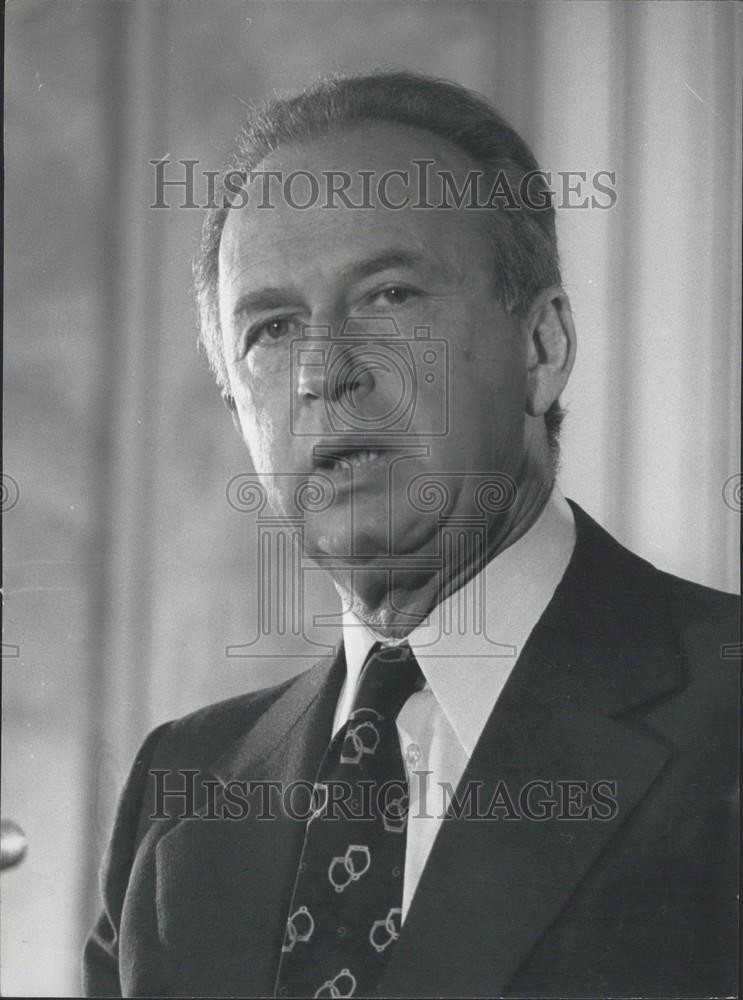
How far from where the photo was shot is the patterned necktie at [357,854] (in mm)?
1126

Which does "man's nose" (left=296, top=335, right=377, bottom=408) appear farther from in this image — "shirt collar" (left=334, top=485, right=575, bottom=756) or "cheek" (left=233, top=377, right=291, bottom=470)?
"shirt collar" (left=334, top=485, right=575, bottom=756)

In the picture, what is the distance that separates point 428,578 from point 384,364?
8.0 inches

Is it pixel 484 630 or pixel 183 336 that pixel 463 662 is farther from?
pixel 183 336

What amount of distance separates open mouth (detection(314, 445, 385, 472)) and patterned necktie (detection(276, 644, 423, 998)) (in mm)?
173

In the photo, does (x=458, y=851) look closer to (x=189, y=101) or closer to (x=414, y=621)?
(x=414, y=621)

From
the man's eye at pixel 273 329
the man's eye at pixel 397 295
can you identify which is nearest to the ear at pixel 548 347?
the man's eye at pixel 397 295

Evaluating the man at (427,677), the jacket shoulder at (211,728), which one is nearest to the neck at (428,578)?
the man at (427,677)

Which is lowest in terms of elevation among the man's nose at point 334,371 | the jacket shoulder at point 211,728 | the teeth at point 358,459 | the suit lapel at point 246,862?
the suit lapel at point 246,862

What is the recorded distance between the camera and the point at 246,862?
1.15 metres

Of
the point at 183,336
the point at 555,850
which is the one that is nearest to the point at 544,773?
the point at 555,850

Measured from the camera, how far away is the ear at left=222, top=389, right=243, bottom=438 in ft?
3.92

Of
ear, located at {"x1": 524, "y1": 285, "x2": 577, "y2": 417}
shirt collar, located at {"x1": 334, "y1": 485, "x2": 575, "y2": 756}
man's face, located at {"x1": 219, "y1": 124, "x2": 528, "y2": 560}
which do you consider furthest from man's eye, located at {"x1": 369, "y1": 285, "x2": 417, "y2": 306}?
shirt collar, located at {"x1": 334, "y1": 485, "x2": 575, "y2": 756}

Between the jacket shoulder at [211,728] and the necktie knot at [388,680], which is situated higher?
the necktie knot at [388,680]

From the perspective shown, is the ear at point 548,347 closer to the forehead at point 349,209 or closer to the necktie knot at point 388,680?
the forehead at point 349,209
